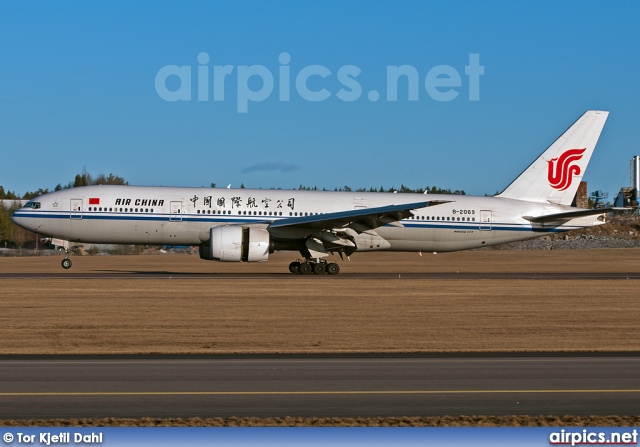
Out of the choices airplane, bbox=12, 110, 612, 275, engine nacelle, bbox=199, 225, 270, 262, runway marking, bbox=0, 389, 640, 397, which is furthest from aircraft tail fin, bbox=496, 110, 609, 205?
runway marking, bbox=0, 389, 640, 397

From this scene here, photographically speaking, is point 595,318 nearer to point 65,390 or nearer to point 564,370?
point 564,370

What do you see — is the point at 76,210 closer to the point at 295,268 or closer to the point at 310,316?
the point at 295,268

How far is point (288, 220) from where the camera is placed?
3900 centimetres

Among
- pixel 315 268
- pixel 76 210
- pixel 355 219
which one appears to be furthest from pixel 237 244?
pixel 76 210

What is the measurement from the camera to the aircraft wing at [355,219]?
37.7 metres

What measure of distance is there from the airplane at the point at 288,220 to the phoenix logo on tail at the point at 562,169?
1.16m

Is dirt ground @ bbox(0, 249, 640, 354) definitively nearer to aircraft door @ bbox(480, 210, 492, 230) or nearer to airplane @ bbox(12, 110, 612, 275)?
airplane @ bbox(12, 110, 612, 275)

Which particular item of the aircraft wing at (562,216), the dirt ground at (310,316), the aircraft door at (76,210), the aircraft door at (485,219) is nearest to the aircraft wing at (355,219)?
the dirt ground at (310,316)

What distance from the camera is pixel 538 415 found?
10.3 metres

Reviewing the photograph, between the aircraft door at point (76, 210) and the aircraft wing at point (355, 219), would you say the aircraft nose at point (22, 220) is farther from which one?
the aircraft wing at point (355, 219)

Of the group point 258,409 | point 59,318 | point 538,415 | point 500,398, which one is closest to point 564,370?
point 500,398

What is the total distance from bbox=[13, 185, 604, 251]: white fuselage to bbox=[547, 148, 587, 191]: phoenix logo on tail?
1.78m

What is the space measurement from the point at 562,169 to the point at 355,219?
39.8ft

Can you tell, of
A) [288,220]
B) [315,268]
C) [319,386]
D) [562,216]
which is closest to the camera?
[319,386]
